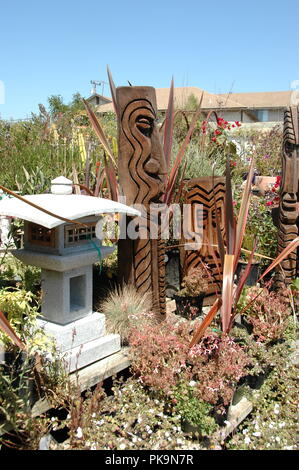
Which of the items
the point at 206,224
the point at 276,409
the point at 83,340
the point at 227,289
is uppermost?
the point at 206,224

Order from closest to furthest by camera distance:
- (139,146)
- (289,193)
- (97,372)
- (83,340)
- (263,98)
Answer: (97,372) → (83,340) → (139,146) → (289,193) → (263,98)

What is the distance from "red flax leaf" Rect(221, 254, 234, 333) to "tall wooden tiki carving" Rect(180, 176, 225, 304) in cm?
131

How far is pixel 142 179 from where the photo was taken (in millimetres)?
3227

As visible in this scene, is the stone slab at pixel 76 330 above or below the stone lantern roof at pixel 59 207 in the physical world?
below

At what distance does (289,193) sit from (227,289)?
1518 mm

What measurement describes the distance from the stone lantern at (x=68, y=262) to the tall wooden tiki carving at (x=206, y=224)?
1490 millimetres

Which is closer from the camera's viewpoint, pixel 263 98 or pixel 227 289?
pixel 227 289

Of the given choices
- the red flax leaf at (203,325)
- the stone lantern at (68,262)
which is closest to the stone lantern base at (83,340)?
the stone lantern at (68,262)

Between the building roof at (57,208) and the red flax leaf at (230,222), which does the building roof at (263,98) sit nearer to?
the red flax leaf at (230,222)

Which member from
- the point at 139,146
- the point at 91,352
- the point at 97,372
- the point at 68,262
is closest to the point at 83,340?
the point at 91,352

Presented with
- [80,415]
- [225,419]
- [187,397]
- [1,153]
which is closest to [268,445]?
[225,419]

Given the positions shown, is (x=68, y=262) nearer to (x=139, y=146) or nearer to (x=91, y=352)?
(x=91, y=352)

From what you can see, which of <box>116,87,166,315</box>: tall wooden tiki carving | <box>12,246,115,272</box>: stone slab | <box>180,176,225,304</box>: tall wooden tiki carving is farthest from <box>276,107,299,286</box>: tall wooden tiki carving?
<box>12,246,115,272</box>: stone slab

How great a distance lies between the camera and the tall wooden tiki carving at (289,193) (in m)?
3.76
